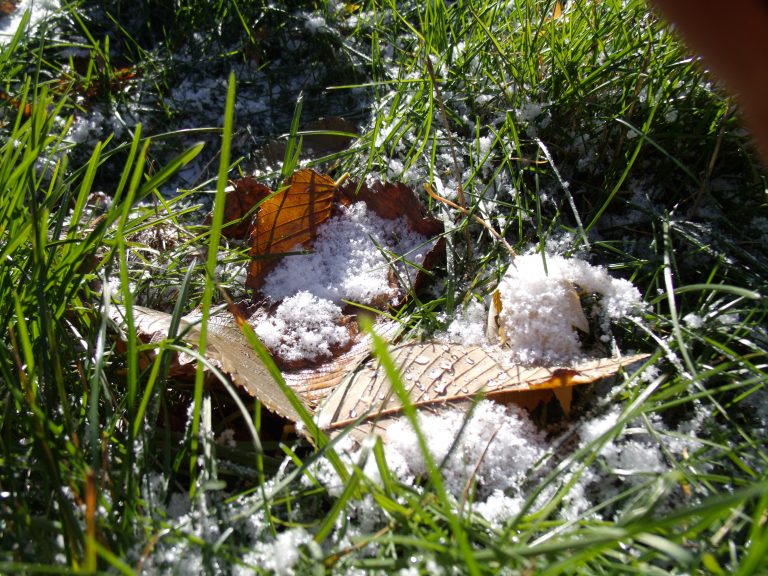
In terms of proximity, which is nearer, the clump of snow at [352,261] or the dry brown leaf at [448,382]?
the dry brown leaf at [448,382]

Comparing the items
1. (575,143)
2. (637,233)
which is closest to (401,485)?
(637,233)

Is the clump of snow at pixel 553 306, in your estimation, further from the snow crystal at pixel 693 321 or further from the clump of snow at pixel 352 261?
the clump of snow at pixel 352 261

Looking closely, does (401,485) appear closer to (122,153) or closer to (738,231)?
(738,231)

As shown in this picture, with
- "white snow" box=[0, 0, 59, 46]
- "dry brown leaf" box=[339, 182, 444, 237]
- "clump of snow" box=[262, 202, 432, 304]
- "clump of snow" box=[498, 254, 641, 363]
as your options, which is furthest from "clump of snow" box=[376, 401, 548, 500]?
"white snow" box=[0, 0, 59, 46]

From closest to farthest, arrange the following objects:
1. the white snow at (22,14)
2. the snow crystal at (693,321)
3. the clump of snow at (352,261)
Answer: the snow crystal at (693,321), the clump of snow at (352,261), the white snow at (22,14)

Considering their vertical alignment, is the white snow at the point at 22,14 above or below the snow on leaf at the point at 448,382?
above

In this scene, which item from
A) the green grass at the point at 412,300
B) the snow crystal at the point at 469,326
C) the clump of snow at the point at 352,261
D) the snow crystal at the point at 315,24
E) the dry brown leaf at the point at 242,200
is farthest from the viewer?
the snow crystal at the point at 315,24

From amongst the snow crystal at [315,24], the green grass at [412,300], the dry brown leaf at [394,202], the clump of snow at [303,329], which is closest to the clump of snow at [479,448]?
the green grass at [412,300]

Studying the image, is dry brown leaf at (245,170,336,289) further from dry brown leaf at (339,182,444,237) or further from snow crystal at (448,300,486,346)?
snow crystal at (448,300,486,346)
